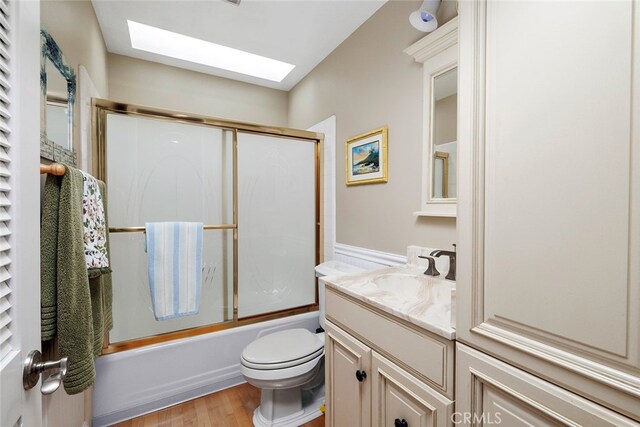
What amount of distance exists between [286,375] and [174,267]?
997 mm

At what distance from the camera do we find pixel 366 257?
72.9 inches

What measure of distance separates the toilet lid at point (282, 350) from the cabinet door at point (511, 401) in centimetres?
94

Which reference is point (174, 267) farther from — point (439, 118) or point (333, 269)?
point (439, 118)

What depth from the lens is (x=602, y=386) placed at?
1.56ft

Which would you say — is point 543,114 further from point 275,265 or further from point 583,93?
point 275,265

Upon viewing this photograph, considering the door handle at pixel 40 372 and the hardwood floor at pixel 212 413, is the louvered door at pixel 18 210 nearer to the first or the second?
the door handle at pixel 40 372

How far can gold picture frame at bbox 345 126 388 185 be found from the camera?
1.70 metres

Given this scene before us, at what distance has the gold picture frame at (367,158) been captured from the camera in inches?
66.8

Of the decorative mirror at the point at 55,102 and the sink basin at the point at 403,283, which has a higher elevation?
the decorative mirror at the point at 55,102

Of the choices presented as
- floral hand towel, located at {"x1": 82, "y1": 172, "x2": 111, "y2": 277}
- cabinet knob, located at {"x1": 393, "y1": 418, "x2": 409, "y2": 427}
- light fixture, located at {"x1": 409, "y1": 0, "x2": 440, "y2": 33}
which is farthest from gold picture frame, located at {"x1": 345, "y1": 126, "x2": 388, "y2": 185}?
floral hand towel, located at {"x1": 82, "y1": 172, "x2": 111, "y2": 277}

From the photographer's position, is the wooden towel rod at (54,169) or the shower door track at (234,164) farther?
the shower door track at (234,164)

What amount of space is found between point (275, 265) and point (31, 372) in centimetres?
179

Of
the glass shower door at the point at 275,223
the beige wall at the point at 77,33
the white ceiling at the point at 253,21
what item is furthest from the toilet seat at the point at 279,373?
the white ceiling at the point at 253,21

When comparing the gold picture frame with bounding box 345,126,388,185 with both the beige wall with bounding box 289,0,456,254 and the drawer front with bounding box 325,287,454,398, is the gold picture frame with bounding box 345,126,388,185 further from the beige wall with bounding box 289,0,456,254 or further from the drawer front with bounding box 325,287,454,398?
the drawer front with bounding box 325,287,454,398
